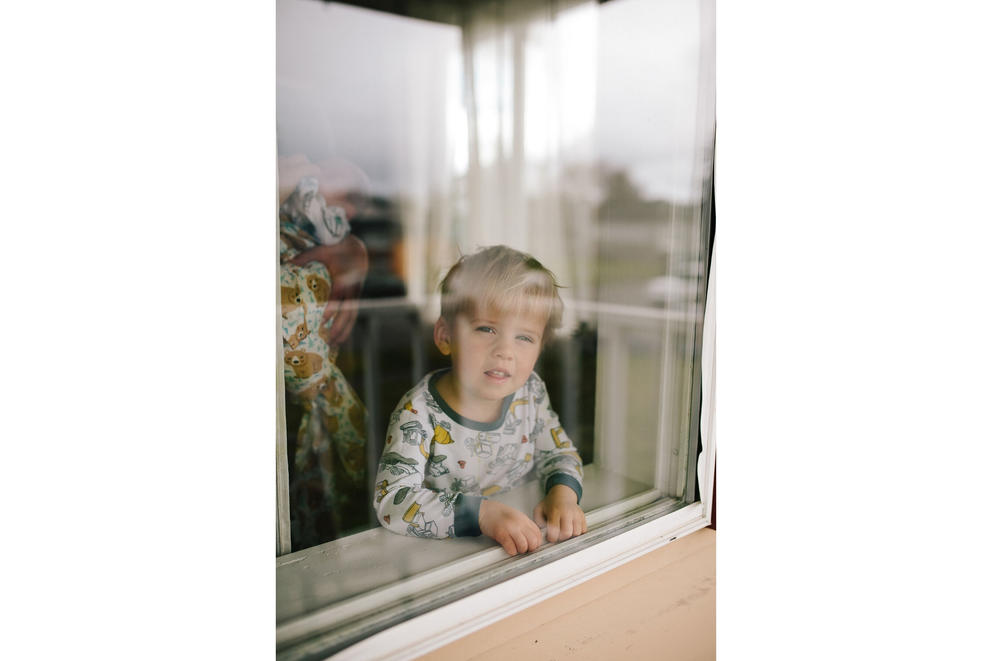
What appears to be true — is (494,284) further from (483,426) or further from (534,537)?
(534,537)

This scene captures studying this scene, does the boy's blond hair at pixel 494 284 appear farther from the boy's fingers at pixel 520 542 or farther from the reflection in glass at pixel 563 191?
the boy's fingers at pixel 520 542

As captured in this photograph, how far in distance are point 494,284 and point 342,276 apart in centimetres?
26

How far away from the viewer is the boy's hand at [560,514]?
0.97 meters

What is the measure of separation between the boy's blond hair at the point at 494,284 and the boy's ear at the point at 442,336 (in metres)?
0.01

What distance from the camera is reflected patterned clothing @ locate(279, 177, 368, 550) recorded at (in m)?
0.78

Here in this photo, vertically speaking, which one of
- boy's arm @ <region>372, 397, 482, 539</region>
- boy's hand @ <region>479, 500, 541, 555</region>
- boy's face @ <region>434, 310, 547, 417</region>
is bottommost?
boy's hand @ <region>479, 500, 541, 555</region>

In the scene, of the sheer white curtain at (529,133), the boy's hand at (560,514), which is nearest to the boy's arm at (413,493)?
the boy's hand at (560,514)

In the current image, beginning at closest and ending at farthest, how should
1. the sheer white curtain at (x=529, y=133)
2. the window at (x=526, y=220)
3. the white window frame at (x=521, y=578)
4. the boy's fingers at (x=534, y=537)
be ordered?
1. the white window frame at (x=521, y=578)
2. the window at (x=526, y=220)
3. the boy's fingers at (x=534, y=537)
4. the sheer white curtain at (x=529, y=133)

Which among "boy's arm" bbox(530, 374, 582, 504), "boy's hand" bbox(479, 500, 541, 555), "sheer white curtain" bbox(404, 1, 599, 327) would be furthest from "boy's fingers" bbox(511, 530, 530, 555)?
"sheer white curtain" bbox(404, 1, 599, 327)

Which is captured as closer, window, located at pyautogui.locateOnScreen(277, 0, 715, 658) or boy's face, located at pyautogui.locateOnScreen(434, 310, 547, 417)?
window, located at pyautogui.locateOnScreen(277, 0, 715, 658)

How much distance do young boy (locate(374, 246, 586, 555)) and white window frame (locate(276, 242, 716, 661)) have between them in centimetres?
4

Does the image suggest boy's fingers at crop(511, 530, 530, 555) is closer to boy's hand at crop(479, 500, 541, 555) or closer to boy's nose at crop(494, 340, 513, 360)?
boy's hand at crop(479, 500, 541, 555)
